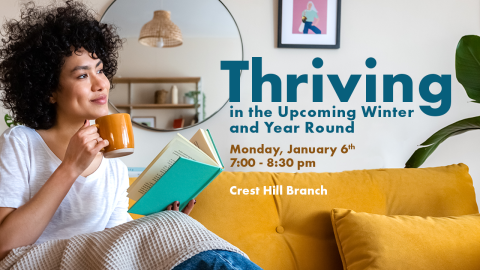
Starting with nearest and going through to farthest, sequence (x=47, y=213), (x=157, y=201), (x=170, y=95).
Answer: (x=47, y=213) → (x=157, y=201) → (x=170, y=95)

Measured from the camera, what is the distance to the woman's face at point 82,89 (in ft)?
3.42

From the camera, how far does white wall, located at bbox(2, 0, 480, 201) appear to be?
1.78 meters

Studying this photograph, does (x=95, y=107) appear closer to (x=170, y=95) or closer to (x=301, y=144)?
(x=170, y=95)

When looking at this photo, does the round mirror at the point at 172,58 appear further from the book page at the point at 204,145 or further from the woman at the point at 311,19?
the book page at the point at 204,145

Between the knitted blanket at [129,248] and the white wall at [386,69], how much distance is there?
95 cm

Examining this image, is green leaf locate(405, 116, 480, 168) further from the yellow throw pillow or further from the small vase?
the small vase

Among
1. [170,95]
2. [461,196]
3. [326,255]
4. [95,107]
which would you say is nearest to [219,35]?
[170,95]

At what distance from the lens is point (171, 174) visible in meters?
0.92

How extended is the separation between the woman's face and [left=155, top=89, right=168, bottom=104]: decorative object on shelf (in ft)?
2.01

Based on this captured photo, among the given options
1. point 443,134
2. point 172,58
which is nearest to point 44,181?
point 172,58

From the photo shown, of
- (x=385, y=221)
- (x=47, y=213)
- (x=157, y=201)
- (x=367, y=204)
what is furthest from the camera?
(x=367, y=204)

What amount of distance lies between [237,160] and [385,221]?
76cm

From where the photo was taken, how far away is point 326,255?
51.0 inches

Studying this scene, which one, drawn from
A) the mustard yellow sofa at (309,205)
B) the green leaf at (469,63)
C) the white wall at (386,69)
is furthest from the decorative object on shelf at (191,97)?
the green leaf at (469,63)
